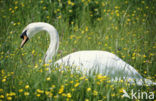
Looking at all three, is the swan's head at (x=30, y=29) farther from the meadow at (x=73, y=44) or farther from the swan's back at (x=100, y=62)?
the swan's back at (x=100, y=62)

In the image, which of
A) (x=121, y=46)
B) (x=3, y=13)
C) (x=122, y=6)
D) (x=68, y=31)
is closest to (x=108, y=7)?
(x=122, y=6)

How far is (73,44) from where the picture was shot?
466cm

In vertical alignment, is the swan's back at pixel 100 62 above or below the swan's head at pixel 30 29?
below

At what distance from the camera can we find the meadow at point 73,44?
251 centimetres

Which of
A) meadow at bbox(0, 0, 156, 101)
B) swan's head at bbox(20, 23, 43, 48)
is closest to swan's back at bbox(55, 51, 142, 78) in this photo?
meadow at bbox(0, 0, 156, 101)

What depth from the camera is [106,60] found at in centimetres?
343

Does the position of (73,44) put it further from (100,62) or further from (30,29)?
(100,62)

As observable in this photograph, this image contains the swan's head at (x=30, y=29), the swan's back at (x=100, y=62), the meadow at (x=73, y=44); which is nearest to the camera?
the meadow at (x=73, y=44)

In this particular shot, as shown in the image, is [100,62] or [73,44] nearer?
[100,62]

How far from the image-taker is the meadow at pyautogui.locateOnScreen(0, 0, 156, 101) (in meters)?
2.51

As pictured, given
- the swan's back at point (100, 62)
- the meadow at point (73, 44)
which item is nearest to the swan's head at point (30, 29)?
the meadow at point (73, 44)

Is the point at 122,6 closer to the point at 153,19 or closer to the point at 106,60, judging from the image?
the point at 153,19

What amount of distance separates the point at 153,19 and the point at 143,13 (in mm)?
430

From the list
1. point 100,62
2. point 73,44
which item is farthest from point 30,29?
point 100,62
